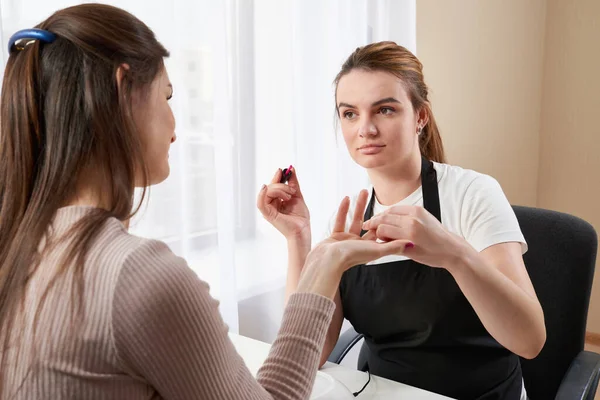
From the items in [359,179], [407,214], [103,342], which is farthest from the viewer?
[359,179]

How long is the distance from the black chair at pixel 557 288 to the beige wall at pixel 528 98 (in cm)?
142

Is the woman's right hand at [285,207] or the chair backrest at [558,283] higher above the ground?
the woman's right hand at [285,207]

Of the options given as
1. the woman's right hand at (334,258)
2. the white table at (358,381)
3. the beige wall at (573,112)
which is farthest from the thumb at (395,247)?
the beige wall at (573,112)

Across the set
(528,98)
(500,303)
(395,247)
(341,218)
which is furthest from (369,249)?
(528,98)

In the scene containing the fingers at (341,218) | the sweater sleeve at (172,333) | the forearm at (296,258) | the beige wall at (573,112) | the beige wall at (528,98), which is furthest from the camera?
the beige wall at (573,112)

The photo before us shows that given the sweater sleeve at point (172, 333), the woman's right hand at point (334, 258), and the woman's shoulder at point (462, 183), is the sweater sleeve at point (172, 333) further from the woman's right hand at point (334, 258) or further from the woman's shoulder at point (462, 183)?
the woman's shoulder at point (462, 183)

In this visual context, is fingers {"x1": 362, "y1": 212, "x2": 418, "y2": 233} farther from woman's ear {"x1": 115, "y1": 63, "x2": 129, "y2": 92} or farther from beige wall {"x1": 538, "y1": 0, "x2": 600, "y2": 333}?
beige wall {"x1": 538, "y1": 0, "x2": 600, "y2": 333}

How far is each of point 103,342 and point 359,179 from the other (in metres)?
1.72

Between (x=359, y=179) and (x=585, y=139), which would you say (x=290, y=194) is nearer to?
(x=359, y=179)

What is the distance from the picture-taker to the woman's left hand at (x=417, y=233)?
3.18 ft

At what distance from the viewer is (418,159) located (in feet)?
4.53

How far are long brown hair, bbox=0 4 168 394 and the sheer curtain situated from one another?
54 centimetres

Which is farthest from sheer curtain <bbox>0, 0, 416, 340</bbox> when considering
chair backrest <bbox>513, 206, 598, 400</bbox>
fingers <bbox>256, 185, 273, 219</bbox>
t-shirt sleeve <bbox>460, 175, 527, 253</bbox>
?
chair backrest <bbox>513, 206, 598, 400</bbox>

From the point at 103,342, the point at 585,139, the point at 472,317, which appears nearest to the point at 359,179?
the point at 472,317
